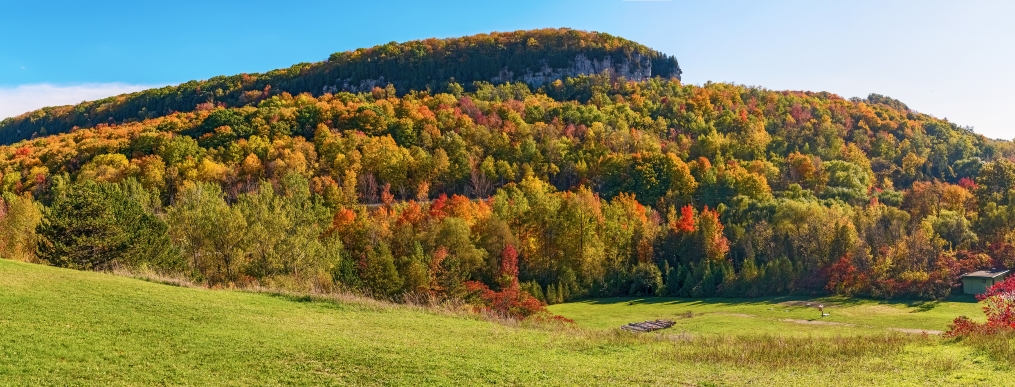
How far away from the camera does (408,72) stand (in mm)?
159875

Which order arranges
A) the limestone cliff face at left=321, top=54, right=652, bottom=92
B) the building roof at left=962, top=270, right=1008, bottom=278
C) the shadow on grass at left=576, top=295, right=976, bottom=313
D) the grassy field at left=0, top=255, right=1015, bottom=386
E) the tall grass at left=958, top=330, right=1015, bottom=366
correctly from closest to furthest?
the grassy field at left=0, top=255, right=1015, bottom=386 < the tall grass at left=958, top=330, right=1015, bottom=366 < the shadow on grass at left=576, top=295, right=976, bottom=313 < the building roof at left=962, top=270, right=1008, bottom=278 < the limestone cliff face at left=321, top=54, right=652, bottom=92

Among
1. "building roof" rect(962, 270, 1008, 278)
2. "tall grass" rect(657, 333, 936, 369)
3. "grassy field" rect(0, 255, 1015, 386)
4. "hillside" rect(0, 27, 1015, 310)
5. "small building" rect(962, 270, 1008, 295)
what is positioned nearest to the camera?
"grassy field" rect(0, 255, 1015, 386)

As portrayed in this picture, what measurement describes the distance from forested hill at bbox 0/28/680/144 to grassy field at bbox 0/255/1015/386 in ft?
444

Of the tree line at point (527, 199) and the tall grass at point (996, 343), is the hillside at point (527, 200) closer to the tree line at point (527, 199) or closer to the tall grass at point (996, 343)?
the tree line at point (527, 199)

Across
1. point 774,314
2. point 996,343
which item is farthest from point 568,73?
point 996,343

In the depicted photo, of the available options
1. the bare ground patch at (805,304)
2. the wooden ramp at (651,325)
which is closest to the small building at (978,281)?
the bare ground patch at (805,304)

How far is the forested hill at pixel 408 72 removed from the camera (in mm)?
152750

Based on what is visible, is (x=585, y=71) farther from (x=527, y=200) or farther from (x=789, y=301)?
(x=789, y=301)

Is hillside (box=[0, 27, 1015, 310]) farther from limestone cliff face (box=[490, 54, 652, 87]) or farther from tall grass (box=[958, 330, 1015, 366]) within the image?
limestone cliff face (box=[490, 54, 652, 87])

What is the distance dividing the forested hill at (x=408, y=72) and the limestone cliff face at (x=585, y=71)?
270 mm

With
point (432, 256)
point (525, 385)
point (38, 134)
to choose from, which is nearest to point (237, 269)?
point (432, 256)

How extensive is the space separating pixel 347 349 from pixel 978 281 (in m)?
63.6

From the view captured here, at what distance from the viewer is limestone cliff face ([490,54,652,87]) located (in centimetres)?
16150

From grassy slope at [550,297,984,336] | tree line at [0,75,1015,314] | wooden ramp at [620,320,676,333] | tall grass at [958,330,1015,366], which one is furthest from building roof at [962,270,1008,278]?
tall grass at [958,330,1015,366]
